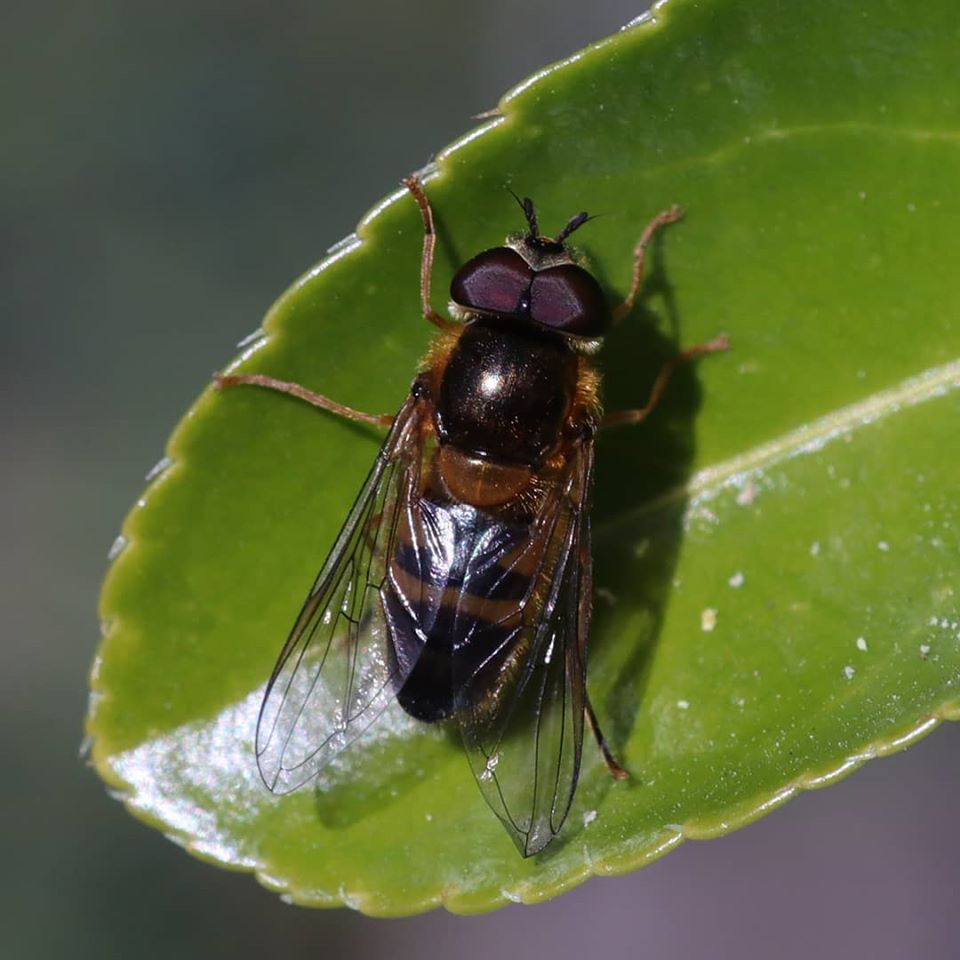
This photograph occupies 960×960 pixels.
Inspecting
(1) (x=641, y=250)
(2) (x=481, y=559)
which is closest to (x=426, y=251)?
(1) (x=641, y=250)

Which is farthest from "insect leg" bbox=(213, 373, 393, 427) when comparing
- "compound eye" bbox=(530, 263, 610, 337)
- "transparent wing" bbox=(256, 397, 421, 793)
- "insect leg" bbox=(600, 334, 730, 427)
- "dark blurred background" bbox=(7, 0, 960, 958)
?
"dark blurred background" bbox=(7, 0, 960, 958)

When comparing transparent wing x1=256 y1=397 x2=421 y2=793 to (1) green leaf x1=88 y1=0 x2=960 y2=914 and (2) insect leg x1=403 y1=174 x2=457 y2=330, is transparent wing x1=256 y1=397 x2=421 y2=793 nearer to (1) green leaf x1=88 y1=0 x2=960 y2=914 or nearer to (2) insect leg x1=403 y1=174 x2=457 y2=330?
(1) green leaf x1=88 y1=0 x2=960 y2=914

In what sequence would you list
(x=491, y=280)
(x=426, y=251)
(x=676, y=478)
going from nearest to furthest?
(x=426, y=251), (x=491, y=280), (x=676, y=478)

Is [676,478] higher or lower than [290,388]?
lower

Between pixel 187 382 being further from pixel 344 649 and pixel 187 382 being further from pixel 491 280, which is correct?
pixel 491 280

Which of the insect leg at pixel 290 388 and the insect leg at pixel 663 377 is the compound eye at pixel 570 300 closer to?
the insect leg at pixel 663 377

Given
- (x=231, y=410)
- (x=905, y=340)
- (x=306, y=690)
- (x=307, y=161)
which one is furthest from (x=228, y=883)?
(x=905, y=340)
